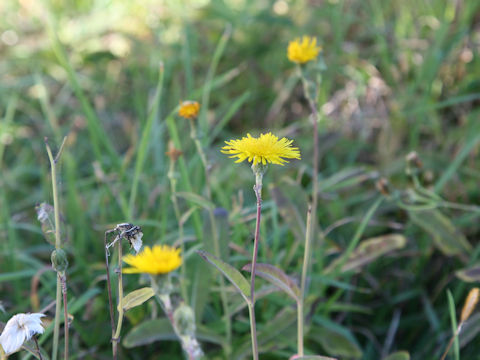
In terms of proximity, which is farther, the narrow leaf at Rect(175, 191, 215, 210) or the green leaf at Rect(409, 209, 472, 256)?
the green leaf at Rect(409, 209, 472, 256)

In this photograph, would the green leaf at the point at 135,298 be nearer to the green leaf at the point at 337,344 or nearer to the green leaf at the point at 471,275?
the green leaf at the point at 337,344

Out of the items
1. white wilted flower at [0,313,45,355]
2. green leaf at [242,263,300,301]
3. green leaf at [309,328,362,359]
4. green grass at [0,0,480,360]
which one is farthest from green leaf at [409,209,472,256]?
white wilted flower at [0,313,45,355]

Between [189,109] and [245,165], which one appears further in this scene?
[245,165]

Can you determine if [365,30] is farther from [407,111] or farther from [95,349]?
[95,349]

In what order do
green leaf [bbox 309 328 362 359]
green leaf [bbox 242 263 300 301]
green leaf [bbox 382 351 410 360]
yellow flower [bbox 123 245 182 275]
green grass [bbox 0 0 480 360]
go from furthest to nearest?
green grass [bbox 0 0 480 360], green leaf [bbox 309 328 362 359], green leaf [bbox 382 351 410 360], green leaf [bbox 242 263 300 301], yellow flower [bbox 123 245 182 275]

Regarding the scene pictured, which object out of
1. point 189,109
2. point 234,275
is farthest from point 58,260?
point 189,109

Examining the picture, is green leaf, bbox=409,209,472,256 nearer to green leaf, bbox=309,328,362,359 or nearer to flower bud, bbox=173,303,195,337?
green leaf, bbox=309,328,362,359

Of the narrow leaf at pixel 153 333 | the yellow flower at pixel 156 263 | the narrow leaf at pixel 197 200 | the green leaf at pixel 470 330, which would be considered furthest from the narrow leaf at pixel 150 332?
the green leaf at pixel 470 330

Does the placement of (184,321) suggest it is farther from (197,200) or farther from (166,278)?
(197,200)
